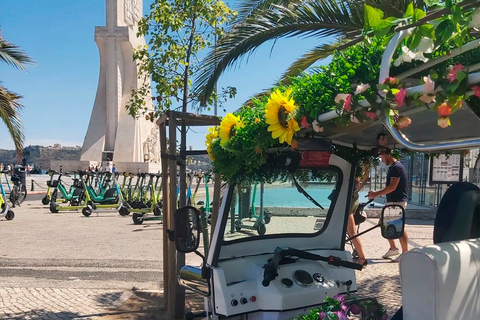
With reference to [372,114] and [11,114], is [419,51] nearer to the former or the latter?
[372,114]

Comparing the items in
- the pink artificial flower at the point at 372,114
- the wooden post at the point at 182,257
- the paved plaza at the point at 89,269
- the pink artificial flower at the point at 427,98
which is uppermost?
the pink artificial flower at the point at 427,98

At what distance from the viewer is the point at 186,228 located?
291 centimetres

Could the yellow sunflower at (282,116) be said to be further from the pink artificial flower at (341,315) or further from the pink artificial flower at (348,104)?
the pink artificial flower at (341,315)

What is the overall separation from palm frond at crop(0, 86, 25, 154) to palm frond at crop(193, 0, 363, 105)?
7.31 m

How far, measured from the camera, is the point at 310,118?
2.30 meters

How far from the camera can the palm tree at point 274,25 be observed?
589 cm

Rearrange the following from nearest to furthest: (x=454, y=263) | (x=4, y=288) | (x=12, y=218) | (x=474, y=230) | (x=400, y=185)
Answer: (x=454, y=263), (x=474, y=230), (x=4, y=288), (x=400, y=185), (x=12, y=218)

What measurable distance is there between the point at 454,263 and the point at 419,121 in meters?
1.20

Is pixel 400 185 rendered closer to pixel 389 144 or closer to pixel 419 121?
pixel 389 144

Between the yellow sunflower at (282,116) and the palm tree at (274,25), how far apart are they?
11.4ft

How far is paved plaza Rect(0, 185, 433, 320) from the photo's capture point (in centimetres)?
557

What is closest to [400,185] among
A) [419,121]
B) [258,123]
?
[419,121]

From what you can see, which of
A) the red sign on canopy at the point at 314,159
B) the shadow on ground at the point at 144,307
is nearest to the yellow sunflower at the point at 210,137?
the red sign on canopy at the point at 314,159

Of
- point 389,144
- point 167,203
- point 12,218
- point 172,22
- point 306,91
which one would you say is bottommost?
point 12,218
